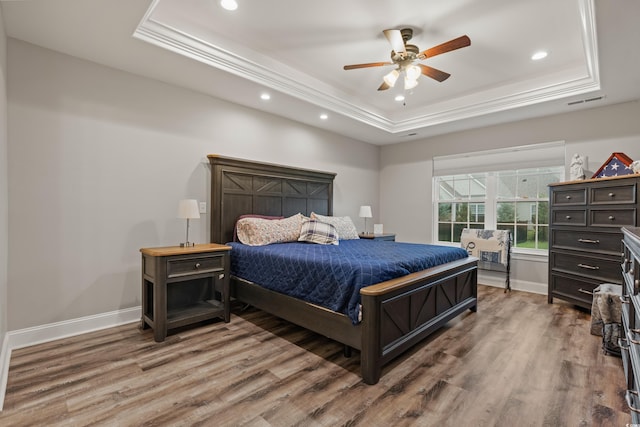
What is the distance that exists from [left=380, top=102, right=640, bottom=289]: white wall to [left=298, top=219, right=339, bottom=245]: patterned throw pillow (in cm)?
246

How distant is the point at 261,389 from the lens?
191 centimetres

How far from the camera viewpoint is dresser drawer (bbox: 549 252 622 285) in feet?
10.1

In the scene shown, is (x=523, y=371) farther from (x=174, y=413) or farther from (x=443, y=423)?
(x=174, y=413)

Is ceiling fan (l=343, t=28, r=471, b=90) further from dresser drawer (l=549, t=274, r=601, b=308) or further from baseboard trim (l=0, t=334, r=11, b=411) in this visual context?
baseboard trim (l=0, t=334, r=11, b=411)

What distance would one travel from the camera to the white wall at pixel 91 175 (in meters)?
2.47

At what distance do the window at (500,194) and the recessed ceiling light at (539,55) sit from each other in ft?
4.66

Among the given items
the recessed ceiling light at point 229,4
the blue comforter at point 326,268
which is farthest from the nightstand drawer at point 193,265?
the recessed ceiling light at point 229,4

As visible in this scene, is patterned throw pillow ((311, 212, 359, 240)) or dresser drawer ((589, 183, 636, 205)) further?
patterned throw pillow ((311, 212, 359, 240))

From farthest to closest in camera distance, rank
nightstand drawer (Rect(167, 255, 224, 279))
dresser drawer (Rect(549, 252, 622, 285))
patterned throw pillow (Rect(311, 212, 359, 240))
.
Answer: patterned throw pillow (Rect(311, 212, 359, 240)) → dresser drawer (Rect(549, 252, 622, 285)) → nightstand drawer (Rect(167, 255, 224, 279))

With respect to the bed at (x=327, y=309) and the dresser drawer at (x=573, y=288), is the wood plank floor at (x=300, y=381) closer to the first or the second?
the bed at (x=327, y=309)

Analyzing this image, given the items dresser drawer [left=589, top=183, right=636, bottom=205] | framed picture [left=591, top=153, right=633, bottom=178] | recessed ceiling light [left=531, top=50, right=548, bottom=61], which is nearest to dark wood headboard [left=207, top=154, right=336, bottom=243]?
recessed ceiling light [left=531, top=50, right=548, bottom=61]

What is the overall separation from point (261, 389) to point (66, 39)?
9.99 ft

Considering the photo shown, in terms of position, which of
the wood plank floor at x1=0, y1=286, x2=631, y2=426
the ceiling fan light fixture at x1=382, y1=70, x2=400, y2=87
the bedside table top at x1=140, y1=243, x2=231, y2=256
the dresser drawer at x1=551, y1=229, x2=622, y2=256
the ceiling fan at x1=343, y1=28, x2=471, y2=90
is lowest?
the wood plank floor at x1=0, y1=286, x2=631, y2=426

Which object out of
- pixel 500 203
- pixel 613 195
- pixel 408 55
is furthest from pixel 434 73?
pixel 500 203
